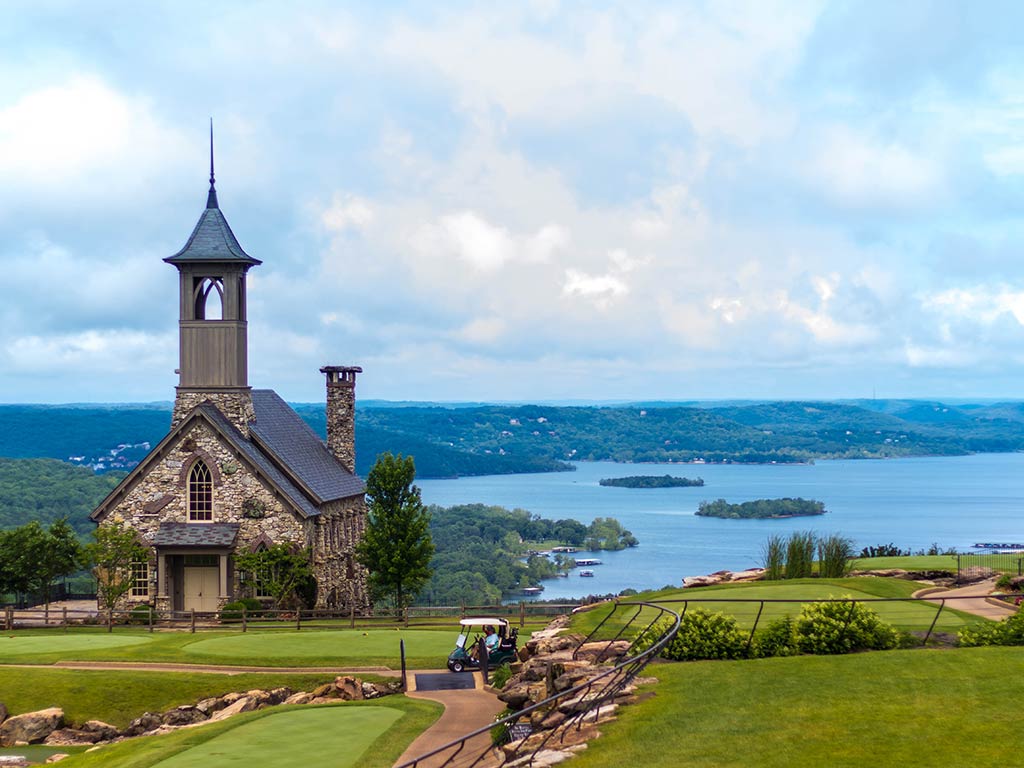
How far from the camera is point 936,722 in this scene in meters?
17.4

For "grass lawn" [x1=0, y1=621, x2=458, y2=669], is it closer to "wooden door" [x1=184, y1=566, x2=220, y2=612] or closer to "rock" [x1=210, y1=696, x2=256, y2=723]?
"rock" [x1=210, y1=696, x2=256, y2=723]

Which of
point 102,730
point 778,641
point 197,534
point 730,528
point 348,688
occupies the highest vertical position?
point 197,534

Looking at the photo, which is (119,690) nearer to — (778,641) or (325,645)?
(325,645)

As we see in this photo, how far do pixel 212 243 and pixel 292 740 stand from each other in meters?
29.1

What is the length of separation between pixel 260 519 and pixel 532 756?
29.0m

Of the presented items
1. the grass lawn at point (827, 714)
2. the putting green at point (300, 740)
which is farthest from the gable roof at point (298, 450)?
the grass lawn at point (827, 714)

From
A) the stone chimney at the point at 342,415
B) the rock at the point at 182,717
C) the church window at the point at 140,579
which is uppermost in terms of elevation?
the stone chimney at the point at 342,415

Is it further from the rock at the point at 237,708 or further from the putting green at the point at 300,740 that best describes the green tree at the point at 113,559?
the putting green at the point at 300,740

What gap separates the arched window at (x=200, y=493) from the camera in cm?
4512

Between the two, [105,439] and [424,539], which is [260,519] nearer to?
[424,539]

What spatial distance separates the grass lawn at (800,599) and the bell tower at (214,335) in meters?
18.6

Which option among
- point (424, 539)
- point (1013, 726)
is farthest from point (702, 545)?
point (1013, 726)

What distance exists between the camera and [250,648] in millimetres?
33781

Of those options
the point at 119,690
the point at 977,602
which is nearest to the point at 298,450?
the point at 119,690
